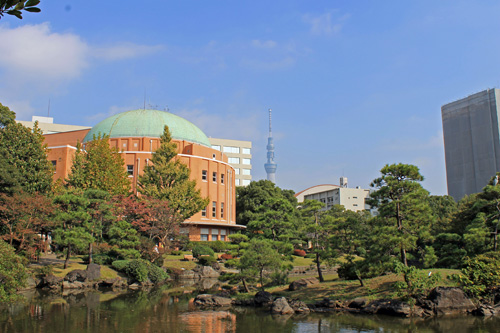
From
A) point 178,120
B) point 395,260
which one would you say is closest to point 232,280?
point 395,260

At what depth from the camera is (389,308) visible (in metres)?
17.0

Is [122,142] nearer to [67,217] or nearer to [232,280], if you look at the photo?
[67,217]

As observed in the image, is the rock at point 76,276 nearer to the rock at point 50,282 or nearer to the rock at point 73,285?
the rock at point 73,285

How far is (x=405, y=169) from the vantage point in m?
18.8

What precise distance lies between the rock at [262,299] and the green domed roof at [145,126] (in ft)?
111

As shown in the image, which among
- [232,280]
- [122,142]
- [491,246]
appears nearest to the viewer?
[491,246]

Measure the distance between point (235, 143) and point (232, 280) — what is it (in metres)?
83.4

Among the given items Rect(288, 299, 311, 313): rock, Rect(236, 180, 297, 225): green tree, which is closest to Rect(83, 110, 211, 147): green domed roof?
Rect(236, 180, 297, 225): green tree

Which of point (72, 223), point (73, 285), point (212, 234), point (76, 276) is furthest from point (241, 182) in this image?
point (73, 285)

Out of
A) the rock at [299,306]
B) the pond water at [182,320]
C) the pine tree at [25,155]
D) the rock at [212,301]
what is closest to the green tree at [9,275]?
the pond water at [182,320]

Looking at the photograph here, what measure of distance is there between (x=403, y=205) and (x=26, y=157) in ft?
82.7

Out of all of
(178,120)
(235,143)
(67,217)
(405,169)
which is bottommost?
(67,217)

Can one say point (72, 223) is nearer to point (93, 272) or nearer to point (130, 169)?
point (93, 272)

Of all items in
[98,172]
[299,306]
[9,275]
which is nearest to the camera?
[9,275]
